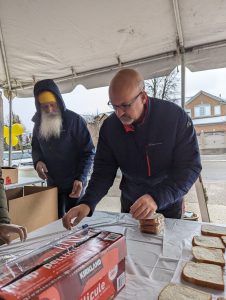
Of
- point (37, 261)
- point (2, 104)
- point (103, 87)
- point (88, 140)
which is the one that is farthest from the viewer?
point (2, 104)

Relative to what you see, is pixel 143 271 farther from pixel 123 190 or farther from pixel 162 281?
pixel 123 190

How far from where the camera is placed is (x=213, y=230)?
2.98 feet

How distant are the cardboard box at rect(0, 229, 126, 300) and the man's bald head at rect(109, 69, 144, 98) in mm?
600

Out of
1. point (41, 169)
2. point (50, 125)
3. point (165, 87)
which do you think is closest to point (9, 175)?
point (41, 169)

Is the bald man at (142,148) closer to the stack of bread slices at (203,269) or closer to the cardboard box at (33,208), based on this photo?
the stack of bread slices at (203,269)

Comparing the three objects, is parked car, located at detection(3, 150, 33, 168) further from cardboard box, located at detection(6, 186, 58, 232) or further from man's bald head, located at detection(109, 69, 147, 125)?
man's bald head, located at detection(109, 69, 147, 125)

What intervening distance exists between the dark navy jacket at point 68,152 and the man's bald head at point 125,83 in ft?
2.75

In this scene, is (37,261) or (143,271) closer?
(37,261)

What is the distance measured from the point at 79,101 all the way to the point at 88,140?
2.84 ft

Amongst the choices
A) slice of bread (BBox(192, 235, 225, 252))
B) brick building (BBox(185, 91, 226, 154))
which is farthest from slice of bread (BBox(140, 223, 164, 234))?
brick building (BBox(185, 91, 226, 154))

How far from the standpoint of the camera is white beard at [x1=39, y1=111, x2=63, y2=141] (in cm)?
186

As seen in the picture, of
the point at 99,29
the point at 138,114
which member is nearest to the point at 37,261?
the point at 138,114

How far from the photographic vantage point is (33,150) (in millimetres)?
2004

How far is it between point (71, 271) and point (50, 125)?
5.04 ft
